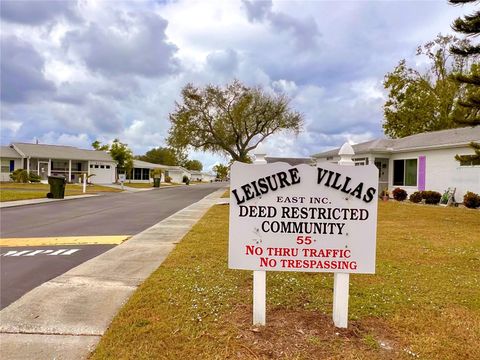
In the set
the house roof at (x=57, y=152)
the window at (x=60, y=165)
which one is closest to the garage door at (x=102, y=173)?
the house roof at (x=57, y=152)

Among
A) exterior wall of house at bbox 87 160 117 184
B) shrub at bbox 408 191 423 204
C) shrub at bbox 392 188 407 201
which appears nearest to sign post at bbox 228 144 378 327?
shrub at bbox 408 191 423 204

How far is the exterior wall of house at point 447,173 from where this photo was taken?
19384 millimetres

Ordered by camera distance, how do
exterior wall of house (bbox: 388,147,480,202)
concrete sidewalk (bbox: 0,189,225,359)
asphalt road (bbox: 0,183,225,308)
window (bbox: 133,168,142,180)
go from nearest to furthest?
1. concrete sidewalk (bbox: 0,189,225,359)
2. asphalt road (bbox: 0,183,225,308)
3. exterior wall of house (bbox: 388,147,480,202)
4. window (bbox: 133,168,142,180)

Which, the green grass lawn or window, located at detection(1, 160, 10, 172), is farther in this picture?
window, located at detection(1, 160, 10, 172)

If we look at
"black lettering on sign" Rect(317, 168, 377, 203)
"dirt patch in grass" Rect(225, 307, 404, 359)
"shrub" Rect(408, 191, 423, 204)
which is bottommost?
"dirt patch in grass" Rect(225, 307, 404, 359)

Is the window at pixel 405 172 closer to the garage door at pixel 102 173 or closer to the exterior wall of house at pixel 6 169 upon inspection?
the garage door at pixel 102 173

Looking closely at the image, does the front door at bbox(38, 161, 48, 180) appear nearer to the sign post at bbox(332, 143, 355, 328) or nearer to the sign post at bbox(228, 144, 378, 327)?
the sign post at bbox(228, 144, 378, 327)

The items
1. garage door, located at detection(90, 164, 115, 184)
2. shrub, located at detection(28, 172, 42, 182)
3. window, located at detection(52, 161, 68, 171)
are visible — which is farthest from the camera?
garage door, located at detection(90, 164, 115, 184)

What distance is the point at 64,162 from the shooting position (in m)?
47.4

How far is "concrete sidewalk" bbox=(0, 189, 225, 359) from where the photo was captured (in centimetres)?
383

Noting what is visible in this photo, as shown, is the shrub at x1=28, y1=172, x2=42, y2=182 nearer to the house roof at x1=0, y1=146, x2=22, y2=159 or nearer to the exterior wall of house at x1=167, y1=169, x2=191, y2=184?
the house roof at x1=0, y1=146, x2=22, y2=159

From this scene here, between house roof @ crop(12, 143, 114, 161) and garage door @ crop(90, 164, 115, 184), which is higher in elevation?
house roof @ crop(12, 143, 114, 161)

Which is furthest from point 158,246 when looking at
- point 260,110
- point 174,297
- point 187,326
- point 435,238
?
point 260,110

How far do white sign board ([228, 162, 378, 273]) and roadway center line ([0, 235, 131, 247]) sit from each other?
5.80 metres
